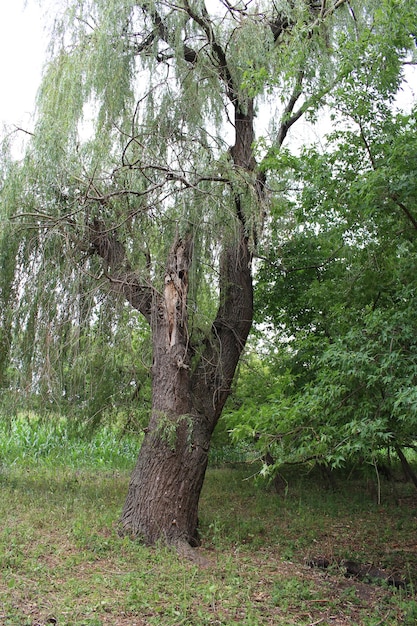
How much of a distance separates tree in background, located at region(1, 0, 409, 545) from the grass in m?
0.70

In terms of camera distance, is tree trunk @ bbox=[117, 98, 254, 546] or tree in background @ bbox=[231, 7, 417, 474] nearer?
tree in background @ bbox=[231, 7, 417, 474]

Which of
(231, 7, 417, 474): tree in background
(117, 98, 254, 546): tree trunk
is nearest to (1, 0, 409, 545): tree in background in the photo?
(117, 98, 254, 546): tree trunk

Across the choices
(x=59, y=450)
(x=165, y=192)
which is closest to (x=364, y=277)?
(x=165, y=192)

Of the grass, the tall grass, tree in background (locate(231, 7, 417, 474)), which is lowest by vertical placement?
the grass

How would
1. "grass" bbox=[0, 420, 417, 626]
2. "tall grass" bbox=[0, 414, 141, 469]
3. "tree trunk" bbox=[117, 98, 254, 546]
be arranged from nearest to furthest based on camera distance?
"grass" bbox=[0, 420, 417, 626], "tree trunk" bbox=[117, 98, 254, 546], "tall grass" bbox=[0, 414, 141, 469]

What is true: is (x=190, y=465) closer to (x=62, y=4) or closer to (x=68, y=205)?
(x=68, y=205)

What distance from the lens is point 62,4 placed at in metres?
7.67

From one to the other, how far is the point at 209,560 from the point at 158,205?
3933mm

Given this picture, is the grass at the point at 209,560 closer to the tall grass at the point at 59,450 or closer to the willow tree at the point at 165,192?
the willow tree at the point at 165,192

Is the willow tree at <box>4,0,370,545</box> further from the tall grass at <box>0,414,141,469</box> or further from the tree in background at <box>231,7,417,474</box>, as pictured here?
the tall grass at <box>0,414,141,469</box>

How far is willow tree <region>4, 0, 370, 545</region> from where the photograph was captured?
6.61 m

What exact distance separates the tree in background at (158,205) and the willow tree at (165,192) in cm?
2

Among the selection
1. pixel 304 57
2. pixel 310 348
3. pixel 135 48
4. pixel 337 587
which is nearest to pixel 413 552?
pixel 337 587

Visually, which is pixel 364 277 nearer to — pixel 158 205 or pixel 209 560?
pixel 158 205
